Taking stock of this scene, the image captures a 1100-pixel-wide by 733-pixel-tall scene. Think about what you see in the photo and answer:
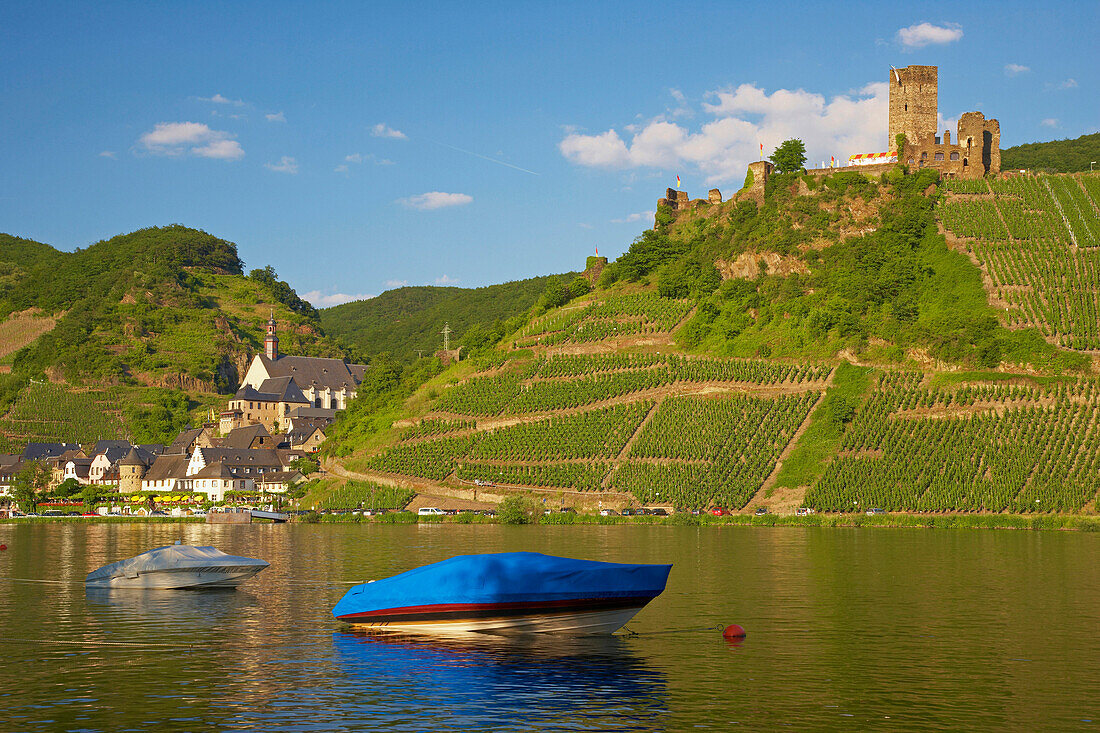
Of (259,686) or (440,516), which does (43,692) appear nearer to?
(259,686)

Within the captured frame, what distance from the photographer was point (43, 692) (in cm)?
2350

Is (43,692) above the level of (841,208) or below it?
below

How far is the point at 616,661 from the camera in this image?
27.4 metres

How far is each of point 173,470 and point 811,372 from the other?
95985 millimetres

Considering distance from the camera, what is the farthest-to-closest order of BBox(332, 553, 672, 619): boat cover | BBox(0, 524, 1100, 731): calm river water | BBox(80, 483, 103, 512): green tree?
BBox(80, 483, 103, 512): green tree < BBox(332, 553, 672, 619): boat cover < BBox(0, 524, 1100, 731): calm river water

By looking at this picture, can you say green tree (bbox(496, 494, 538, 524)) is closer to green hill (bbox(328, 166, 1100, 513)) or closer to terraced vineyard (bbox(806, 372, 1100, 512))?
green hill (bbox(328, 166, 1100, 513))

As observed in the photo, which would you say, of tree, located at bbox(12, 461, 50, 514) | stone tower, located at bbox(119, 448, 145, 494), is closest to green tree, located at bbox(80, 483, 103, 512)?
tree, located at bbox(12, 461, 50, 514)

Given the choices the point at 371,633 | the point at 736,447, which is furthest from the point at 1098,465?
the point at 371,633

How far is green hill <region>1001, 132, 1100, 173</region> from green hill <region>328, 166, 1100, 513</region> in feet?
125

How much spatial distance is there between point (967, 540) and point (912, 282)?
57473 mm

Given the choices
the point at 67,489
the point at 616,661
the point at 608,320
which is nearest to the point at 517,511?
the point at 608,320

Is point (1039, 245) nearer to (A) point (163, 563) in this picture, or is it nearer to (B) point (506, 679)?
(A) point (163, 563)

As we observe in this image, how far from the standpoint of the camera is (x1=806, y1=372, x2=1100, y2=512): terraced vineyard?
8981 centimetres

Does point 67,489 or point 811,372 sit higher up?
point 811,372
